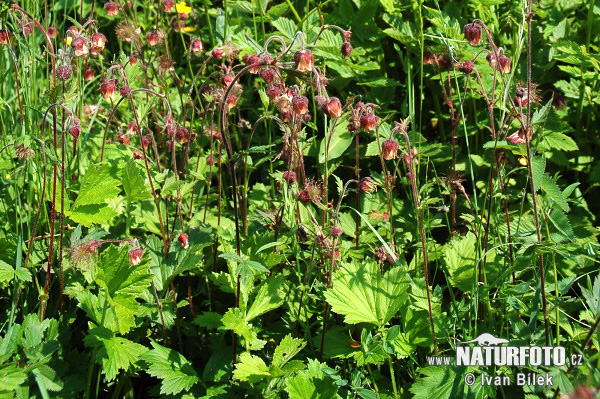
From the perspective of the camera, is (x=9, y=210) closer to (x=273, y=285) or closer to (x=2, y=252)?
(x=2, y=252)

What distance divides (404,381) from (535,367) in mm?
492

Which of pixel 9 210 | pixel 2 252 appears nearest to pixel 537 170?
pixel 2 252

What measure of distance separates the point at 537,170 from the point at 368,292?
696 mm

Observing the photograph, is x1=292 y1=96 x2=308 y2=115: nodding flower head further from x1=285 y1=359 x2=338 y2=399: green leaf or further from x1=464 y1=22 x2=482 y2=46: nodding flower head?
x1=285 y1=359 x2=338 y2=399: green leaf

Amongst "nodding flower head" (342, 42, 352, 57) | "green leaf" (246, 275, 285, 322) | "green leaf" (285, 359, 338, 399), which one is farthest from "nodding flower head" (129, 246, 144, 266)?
"nodding flower head" (342, 42, 352, 57)

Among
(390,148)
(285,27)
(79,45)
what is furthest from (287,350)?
(285,27)

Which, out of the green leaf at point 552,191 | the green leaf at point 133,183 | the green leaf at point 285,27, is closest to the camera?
the green leaf at point 552,191

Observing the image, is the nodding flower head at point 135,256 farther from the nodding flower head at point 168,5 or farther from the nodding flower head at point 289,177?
the nodding flower head at point 168,5

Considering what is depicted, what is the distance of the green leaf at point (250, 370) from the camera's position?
81.5 inches

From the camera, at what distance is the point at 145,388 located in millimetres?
2551

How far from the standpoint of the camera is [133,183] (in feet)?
8.32

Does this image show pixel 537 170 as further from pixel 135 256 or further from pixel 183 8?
pixel 183 8

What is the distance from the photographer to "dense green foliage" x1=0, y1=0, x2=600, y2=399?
2.07 m

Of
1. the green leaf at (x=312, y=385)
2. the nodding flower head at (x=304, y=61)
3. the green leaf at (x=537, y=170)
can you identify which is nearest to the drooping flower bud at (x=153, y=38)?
the nodding flower head at (x=304, y=61)
